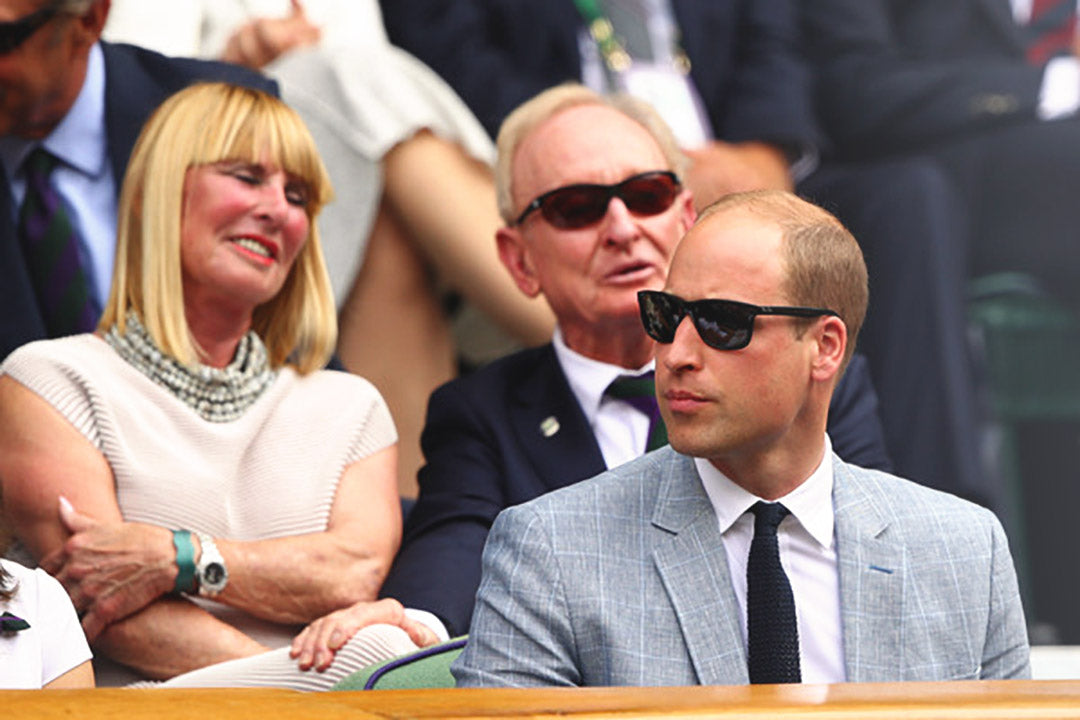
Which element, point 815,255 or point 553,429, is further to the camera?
point 553,429

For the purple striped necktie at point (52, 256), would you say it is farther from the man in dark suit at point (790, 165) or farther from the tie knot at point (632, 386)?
the man in dark suit at point (790, 165)

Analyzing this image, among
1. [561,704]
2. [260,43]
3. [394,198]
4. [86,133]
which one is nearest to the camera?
[561,704]

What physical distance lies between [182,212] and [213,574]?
59 centimetres

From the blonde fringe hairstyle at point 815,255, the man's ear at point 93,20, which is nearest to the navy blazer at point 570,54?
the man's ear at point 93,20

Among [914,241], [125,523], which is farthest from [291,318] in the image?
[914,241]

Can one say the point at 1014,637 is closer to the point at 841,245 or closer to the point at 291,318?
the point at 841,245

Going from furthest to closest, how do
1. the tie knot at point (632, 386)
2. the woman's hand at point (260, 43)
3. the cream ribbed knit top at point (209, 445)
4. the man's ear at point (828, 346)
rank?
the woman's hand at point (260, 43), the tie knot at point (632, 386), the cream ribbed knit top at point (209, 445), the man's ear at point (828, 346)

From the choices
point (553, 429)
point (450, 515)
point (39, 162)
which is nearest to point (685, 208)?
point (553, 429)

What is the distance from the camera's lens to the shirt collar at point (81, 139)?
3143 millimetres

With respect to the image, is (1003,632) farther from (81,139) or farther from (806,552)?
(81,139)

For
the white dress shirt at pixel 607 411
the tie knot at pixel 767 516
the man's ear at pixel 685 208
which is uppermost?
the man's ear at pixel 685 208

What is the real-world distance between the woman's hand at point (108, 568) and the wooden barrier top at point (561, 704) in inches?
42.1

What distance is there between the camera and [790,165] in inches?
171

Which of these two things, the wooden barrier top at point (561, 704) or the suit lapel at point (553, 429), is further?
the suit lapel at point (553, 429)
